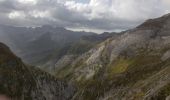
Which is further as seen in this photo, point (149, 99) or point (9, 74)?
point (9, 74)

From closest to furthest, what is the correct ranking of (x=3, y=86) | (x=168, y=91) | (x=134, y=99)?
(x=168, y=91), (x=134, y=99), (x=3, y=86)

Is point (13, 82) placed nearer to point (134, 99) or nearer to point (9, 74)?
point (9, 74)

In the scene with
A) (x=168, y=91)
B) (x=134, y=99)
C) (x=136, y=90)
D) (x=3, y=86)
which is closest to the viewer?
(x=168, y=91)

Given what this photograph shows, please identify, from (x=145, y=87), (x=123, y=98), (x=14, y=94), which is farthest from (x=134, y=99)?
(x=14, y=94)

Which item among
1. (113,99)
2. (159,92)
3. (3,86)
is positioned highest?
(159,92)

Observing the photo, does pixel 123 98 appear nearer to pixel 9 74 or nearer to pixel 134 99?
pixel 134 99

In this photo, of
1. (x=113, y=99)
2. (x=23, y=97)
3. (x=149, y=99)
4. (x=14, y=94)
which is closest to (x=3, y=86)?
(x=14, y=94)

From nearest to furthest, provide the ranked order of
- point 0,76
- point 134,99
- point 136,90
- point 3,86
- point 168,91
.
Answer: point 168,91 → point 134,99 → point 136,90 → point 3,86 → point 0,76

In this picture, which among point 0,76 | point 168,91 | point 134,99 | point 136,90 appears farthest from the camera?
point 0,76

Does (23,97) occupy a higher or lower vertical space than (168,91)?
lower
